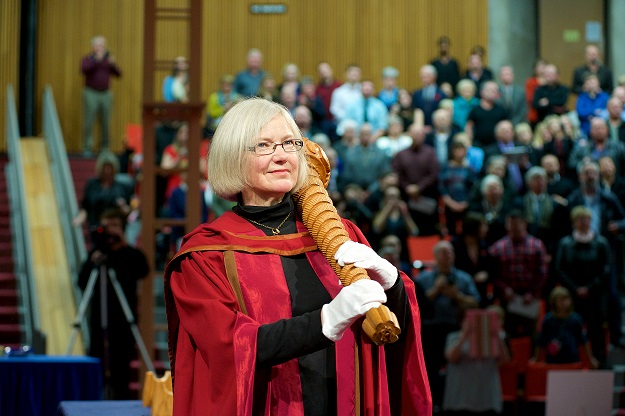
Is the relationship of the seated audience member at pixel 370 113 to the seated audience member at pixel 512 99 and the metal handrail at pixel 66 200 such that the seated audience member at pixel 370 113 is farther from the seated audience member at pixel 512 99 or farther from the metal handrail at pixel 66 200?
the metal handrail at pixel 66 200

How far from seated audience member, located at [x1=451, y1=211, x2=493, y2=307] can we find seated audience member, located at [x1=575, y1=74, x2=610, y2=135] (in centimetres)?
384

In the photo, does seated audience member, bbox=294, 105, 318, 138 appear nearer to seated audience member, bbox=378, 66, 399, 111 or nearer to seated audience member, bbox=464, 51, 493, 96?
seated audience member, bbox=378, 66, 399, 111

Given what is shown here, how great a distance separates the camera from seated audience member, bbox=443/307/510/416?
826 centimetres

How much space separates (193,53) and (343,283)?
6.64m

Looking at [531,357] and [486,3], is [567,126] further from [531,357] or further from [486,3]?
[486,3]

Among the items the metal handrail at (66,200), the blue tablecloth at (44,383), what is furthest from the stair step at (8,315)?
the blue tablecloth at (44,383)

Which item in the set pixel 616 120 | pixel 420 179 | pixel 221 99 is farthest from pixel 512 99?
pixel 221 99

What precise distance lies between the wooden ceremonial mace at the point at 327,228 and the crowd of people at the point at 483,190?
5077 mm

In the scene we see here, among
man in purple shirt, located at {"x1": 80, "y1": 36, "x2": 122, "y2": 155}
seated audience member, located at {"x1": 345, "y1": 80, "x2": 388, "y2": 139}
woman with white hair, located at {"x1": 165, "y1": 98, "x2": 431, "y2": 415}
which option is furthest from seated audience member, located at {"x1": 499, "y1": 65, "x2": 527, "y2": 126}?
woman with white hair, located at {"x1": 165, "y1": 98, "x2": 431, "y2": 415}

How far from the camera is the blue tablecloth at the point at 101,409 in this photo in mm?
4273

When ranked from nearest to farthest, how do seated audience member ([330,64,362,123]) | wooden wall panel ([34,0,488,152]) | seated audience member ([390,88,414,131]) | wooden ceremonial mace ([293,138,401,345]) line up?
wooden ceremonial mace ([293,138,401,345])
seated audience member ([390,88,414,131])
seated audience member ([330,64,362,123])
wooden wall panel ([34,0,488,152])

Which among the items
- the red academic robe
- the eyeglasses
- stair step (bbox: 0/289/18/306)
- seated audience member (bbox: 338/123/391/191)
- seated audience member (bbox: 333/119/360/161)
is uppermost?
seated audience member (bbox: 333/119/360/161)

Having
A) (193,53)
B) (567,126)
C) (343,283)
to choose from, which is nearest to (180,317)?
(343,283)

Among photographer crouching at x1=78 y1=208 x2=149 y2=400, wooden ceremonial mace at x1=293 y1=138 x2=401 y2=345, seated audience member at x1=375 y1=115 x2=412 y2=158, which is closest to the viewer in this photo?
wooden ceremonial mace at x1=293 y1=138 x2=401 y2=345
